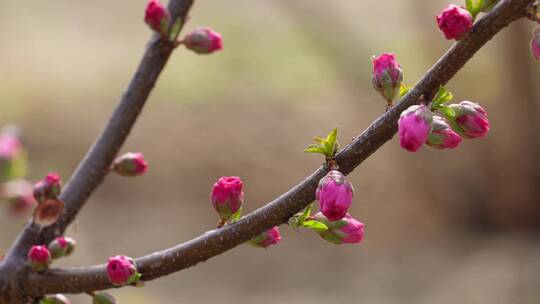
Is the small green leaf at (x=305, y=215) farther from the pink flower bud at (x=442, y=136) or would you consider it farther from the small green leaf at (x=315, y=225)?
the pink flower bud at (x=442, y=136)

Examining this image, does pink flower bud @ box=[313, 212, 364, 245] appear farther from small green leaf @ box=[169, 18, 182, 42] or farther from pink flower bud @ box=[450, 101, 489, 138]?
small green leaf @ box=[169, 18, 182, 42]

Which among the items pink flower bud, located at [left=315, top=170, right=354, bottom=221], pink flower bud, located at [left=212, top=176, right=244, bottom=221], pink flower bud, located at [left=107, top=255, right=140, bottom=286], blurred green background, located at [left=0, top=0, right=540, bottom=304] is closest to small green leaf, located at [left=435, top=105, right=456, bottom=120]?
pink flower bud, located at [left=315, top=170, right=354, bottom=221]

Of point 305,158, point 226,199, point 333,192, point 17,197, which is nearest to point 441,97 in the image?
point 333,192

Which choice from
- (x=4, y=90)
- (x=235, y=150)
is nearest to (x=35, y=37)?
(x=4, y=90)

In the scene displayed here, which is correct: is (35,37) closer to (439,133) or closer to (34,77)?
(34,77)

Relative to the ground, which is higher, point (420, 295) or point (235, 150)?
point (235, 150)

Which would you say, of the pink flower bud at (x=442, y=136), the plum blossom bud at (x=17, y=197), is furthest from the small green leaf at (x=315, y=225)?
the plum blossom bud at (x=17, y=197)
